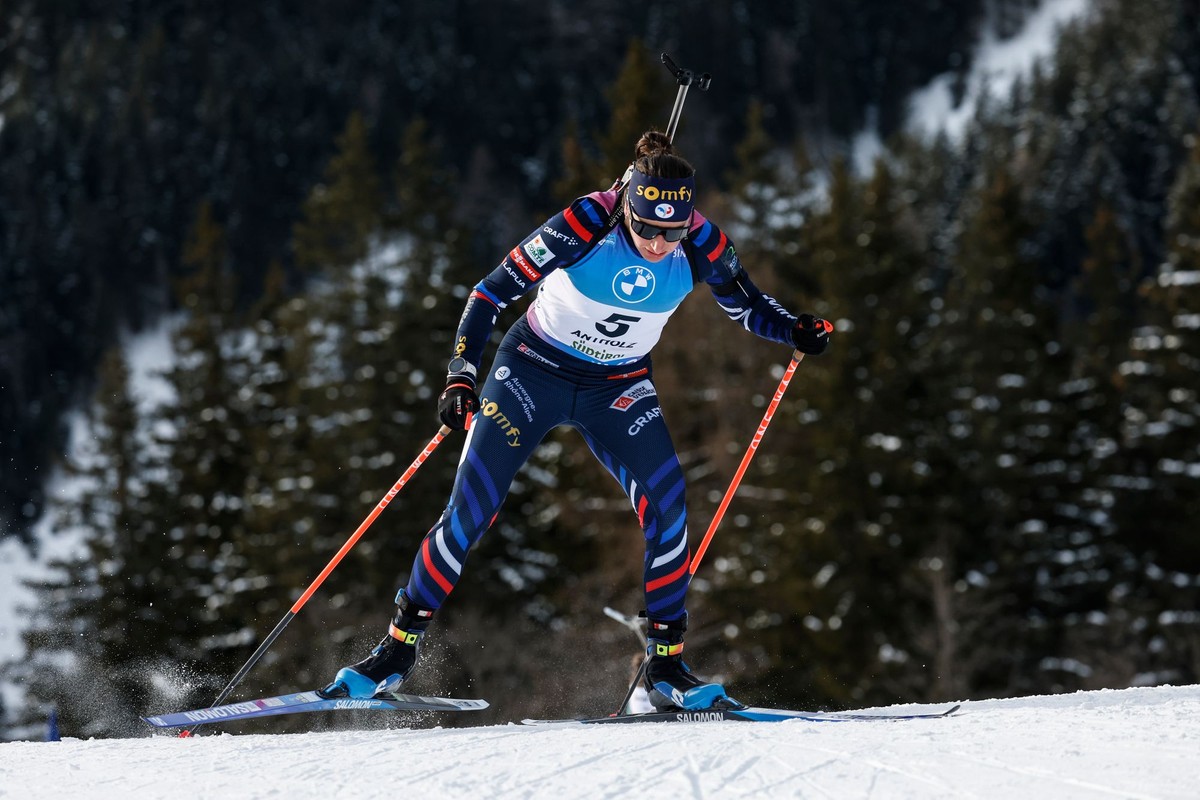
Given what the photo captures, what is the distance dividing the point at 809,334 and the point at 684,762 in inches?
87.7

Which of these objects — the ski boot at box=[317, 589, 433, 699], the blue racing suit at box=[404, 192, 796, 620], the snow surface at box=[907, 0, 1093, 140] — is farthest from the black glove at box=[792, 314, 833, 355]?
the snow surface at box=[907, 0, 1093, 140]

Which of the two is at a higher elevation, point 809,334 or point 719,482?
point 719,482

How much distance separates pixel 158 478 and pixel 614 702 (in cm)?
1840

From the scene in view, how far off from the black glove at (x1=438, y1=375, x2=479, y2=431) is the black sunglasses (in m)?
0.87

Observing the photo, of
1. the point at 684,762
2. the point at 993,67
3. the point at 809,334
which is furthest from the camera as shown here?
the point at 993,67

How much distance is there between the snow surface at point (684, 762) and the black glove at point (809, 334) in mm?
1618

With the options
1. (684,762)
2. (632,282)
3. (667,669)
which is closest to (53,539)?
(667,669)

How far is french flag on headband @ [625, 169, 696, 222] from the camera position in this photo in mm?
4758

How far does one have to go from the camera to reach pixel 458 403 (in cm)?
475

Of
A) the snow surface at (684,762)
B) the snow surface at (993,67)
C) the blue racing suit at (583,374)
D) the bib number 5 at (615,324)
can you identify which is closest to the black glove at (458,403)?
the blue racing suit at (583,374)

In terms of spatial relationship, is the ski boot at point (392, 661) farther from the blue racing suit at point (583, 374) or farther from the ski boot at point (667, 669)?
the ski boot at point (667, 669)

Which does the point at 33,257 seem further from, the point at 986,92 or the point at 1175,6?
the point at 1175,6

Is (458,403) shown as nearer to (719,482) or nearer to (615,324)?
(615,324)

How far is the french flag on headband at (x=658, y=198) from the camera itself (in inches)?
187
